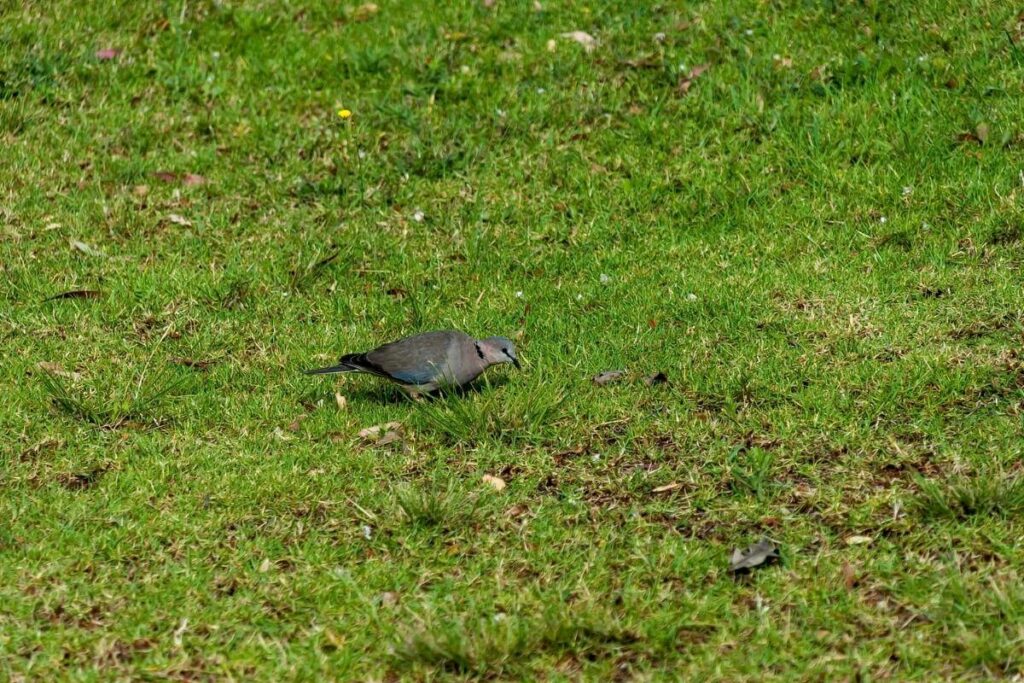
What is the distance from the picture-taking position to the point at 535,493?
5238 mm

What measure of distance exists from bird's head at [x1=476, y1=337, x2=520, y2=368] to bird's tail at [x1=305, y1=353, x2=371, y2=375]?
1.76 ft

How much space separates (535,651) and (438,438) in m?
1.67

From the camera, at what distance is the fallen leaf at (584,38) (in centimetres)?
904

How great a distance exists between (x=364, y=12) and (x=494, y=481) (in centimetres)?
539

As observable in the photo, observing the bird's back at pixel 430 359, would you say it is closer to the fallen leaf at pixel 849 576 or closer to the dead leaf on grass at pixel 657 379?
the dead leaf on grass at pixel 657 379

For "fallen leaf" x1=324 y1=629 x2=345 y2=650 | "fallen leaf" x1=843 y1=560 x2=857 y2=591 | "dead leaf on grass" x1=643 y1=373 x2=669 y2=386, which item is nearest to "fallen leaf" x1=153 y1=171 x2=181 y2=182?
"dead leaf on grass" x1=643 y1=373 x2=669 y2=386

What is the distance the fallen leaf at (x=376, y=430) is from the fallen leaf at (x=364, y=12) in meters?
4.70

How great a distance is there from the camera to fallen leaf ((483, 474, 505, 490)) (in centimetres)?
526

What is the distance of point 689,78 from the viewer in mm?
8609

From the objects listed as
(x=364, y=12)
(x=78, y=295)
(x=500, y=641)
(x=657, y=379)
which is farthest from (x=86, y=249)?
(x=500, y=641)

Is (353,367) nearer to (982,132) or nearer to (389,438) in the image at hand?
(389,438)

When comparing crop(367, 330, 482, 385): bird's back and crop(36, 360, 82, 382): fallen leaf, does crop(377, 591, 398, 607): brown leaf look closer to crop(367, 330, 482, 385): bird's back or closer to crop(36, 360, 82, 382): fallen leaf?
crop(367, 330, 482, 385): bird's back

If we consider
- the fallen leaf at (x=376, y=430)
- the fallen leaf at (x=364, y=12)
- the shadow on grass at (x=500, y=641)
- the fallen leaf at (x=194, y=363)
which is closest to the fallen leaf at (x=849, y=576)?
the shadow on grass at (x=500, y=641)

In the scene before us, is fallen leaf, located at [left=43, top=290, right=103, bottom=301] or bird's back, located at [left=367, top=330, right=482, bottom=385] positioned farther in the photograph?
fallen leaf, located at [left=43, top=290, right=103, bottom=301]
